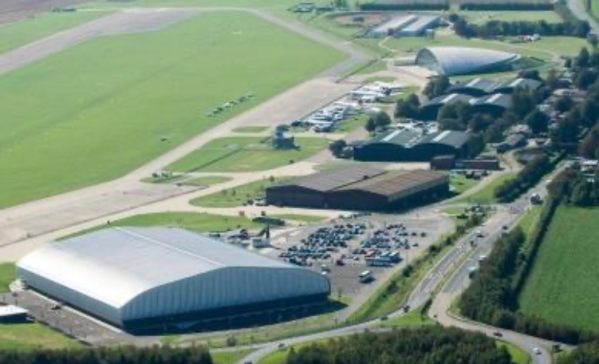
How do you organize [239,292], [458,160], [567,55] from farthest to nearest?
[567,55] → [458,160] → [239,292]

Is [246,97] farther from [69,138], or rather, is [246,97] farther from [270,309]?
[270,309]

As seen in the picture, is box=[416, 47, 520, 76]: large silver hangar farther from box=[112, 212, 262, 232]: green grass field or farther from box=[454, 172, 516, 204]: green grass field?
box=[112, 212, 262, 232]: green grass field

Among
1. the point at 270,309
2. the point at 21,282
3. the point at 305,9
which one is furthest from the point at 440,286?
the point at 305,9

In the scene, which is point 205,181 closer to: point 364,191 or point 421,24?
point 364,191

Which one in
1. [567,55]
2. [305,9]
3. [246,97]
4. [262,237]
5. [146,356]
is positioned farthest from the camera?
[305,9]

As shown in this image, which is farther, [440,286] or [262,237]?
[262,237]

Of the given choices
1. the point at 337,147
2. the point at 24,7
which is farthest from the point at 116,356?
the point at 24,7

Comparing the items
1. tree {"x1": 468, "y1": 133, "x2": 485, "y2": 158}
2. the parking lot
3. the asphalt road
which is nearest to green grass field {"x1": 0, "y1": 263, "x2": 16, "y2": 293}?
the parking lot
